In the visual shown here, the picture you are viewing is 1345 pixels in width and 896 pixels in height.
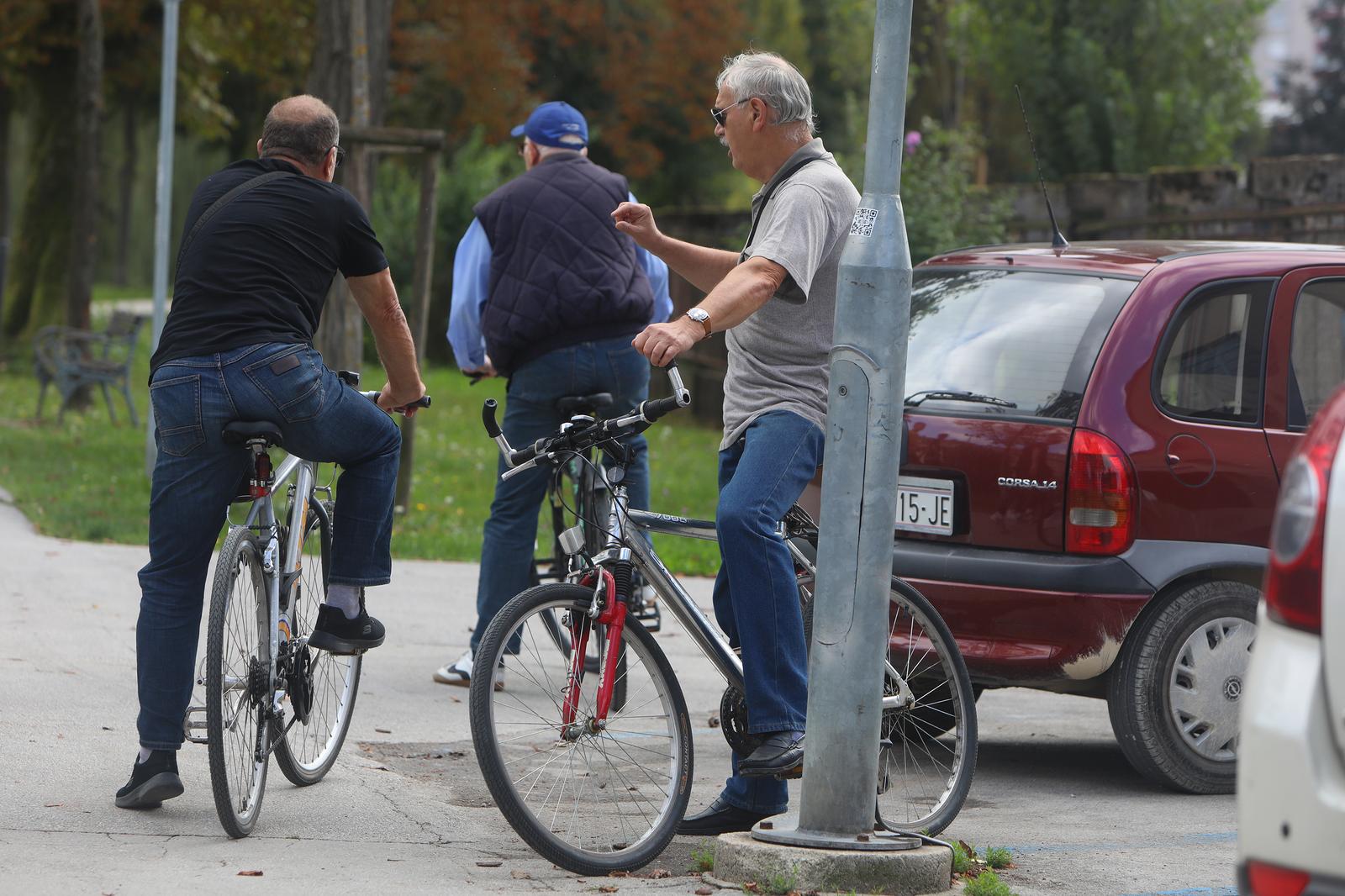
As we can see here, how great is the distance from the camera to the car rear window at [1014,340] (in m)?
5.70

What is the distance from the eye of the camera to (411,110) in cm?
3584

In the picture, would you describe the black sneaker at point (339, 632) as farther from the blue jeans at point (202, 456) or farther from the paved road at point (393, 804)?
the paved road at point (393, 804)

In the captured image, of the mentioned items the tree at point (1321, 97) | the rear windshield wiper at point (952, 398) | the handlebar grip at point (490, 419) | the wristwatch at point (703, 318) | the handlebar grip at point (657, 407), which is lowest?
the handlebar grip at point (490, 419)

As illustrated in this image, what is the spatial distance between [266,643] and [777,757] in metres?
1.37

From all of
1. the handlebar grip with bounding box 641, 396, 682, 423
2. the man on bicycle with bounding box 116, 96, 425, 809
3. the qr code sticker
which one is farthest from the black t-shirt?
the qr code sticker

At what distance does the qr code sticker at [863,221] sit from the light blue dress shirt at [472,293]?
8.61 ft

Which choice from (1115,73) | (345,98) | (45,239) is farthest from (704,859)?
(45,239)

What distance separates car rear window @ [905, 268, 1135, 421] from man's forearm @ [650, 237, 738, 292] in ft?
3.69

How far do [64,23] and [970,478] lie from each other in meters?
20.9

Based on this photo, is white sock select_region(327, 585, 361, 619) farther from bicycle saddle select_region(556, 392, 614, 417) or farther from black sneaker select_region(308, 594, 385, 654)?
bicycle saddle select_region(556, 392, 614, 417)

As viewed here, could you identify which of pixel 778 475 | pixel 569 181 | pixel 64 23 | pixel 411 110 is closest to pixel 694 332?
pixel 778 475

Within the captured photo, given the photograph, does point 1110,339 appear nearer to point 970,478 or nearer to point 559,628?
point 970,478

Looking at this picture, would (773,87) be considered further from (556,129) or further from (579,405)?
(556,129)

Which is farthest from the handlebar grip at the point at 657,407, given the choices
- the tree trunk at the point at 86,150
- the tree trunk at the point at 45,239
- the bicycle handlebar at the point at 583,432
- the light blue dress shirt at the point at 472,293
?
the tree trunk at the point at 45,239
